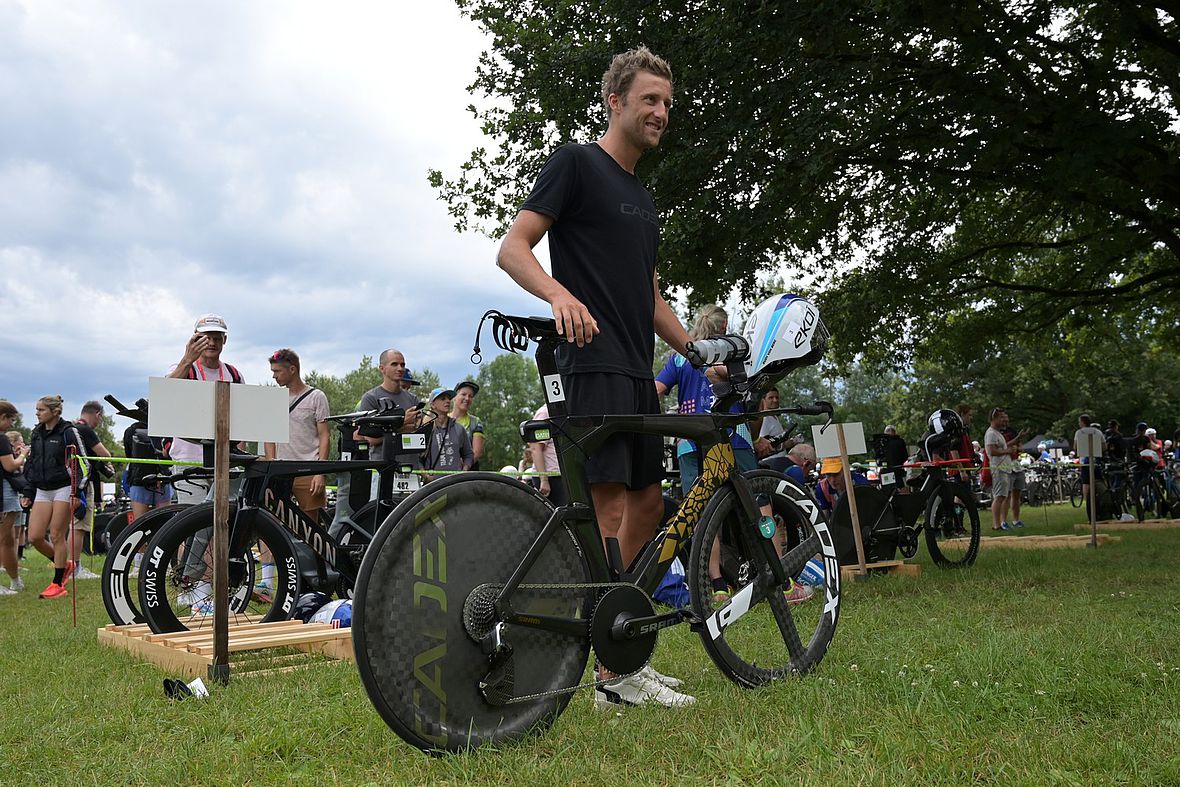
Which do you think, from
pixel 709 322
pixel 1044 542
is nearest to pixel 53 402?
pixel 709 322

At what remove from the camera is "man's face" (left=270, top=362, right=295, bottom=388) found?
852 cm

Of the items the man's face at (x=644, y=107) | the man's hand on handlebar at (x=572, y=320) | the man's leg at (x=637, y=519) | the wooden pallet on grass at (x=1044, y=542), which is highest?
the man's face at (x=644, y=107)

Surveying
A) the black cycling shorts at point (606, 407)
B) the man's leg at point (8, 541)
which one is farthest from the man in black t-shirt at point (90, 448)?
the black cycling shorts at point (606, 407)

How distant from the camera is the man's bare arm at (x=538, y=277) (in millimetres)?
3055

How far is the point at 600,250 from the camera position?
11.6 ft

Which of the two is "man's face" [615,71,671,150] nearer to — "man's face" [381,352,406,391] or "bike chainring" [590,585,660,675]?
"bike chainring" [590,585,660,675]

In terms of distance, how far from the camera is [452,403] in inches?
436

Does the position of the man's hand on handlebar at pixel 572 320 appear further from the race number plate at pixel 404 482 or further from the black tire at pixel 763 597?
the race number plate at pixel 404 482

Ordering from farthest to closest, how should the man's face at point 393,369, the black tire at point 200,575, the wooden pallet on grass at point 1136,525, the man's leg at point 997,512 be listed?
the man's leg at point 997,512
the wooden pallet on grass at point 1136,525
the man's face at point 393,369
the black tire at point 200,575

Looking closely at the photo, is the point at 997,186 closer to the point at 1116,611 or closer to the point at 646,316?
the point at 1116,611

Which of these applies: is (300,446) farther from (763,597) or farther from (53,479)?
(763,597)

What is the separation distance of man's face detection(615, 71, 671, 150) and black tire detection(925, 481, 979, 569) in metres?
6.65

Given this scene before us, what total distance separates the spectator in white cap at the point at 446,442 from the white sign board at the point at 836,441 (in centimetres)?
358

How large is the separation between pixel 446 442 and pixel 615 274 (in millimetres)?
6785
